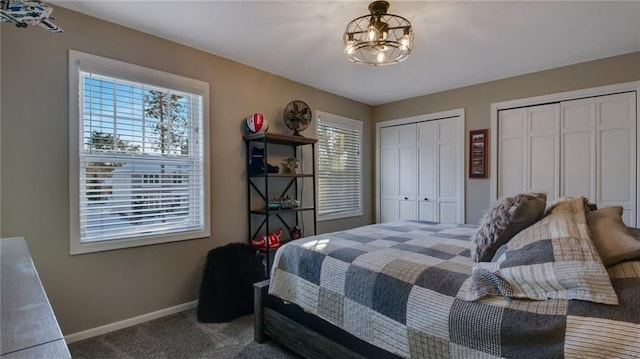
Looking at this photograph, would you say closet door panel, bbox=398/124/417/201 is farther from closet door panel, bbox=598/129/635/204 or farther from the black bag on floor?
the black bag on floor

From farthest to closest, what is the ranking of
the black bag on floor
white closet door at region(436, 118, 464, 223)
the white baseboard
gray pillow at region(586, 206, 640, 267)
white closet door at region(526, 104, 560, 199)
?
white closet door at region(436, 118, 464, 223), white closet door at region(526, 104, 560, 199), the black bag on floor, the white baseboard, gray pillow at region(586, 206, 640, 267)

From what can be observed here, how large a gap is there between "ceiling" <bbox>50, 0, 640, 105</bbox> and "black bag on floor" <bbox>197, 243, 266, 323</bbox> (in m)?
1.96

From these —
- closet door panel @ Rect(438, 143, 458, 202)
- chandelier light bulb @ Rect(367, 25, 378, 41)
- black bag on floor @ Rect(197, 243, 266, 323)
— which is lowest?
black bag on floor @ Rect(197, 243, 266, 323)

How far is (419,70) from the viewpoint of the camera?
11.7 feet

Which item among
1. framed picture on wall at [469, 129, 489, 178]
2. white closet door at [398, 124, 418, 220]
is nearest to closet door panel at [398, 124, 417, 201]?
white closet door at [398, 124, 418, 220]

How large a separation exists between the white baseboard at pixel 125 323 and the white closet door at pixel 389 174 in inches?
122

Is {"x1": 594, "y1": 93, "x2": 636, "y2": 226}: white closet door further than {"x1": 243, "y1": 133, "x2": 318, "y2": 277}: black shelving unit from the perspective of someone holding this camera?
No

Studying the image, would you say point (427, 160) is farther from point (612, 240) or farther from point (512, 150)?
point (612, 240)

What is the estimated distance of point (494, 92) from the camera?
3.93 meters

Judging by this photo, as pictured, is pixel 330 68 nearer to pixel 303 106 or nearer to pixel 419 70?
pixel 303 106

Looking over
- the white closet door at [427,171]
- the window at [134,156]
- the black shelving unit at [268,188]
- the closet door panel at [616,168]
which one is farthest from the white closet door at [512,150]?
the window at [134,156]

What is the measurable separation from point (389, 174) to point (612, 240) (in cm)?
367

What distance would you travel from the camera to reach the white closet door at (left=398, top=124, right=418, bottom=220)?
185 inches

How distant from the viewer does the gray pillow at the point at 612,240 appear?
50.4 inches
